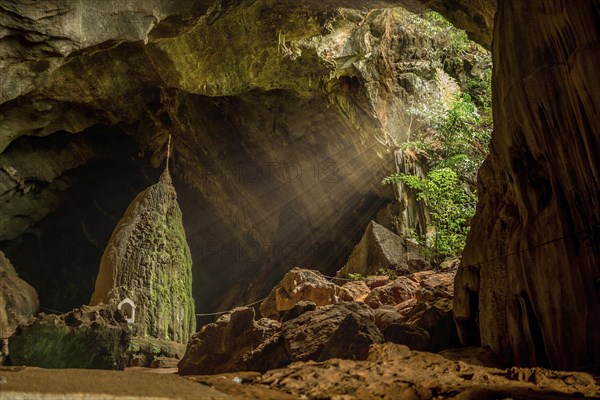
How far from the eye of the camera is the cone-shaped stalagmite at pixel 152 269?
36.3 feet

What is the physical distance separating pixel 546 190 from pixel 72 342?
26.8 ft

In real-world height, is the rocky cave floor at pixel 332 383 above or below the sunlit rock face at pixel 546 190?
below

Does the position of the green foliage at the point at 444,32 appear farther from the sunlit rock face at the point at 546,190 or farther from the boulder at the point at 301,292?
the sunlit rock face at the point at 546,190

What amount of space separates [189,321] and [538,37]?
1108 centimetres

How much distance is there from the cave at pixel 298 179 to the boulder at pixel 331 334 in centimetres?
4

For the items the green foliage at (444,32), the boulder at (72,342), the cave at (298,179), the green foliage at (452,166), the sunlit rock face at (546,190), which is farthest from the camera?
the green foliage at (444,32)

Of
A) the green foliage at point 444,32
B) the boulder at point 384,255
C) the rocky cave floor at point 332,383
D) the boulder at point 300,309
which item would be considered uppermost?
the green foliage at point 444,32

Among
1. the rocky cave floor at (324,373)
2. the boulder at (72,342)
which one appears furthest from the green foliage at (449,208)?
the boulder at (72,342)

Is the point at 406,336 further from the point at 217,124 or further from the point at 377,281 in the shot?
the point at 217,124

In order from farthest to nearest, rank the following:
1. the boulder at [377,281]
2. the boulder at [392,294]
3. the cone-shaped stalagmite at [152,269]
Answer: the boulder at [377,281] → the cone-shaped stalagmite at [152,269] → the boulder at [392,294]

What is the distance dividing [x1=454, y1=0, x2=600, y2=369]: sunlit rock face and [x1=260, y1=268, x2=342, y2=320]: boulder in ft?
16.2

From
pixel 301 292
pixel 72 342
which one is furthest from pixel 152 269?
pixel 301 292

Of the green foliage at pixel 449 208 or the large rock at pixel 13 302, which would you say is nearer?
the large rock at pixel 13 302

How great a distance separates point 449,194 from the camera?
1188cm
